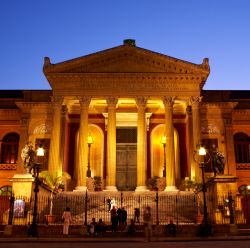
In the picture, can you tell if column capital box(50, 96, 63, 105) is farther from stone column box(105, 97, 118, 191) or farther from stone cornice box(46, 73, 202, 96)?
stone column box(105, 97, 118, 191)

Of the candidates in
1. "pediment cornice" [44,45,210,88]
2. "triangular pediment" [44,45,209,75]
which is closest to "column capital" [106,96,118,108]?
"pediment cornice" [44,45,210,88]

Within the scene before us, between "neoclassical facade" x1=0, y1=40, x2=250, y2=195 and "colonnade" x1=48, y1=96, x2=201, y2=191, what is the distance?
0.26ft

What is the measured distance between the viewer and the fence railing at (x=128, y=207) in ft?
71.2

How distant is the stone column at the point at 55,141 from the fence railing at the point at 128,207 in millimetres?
2808

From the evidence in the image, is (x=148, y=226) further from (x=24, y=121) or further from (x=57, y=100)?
(x=24, y=121)

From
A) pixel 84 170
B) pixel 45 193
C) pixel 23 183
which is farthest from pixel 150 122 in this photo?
pixel 23 183

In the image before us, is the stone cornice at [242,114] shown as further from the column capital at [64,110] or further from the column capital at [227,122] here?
the column capital at [64,110]

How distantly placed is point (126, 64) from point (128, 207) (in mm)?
12611

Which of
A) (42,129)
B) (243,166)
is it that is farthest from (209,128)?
(42,129)

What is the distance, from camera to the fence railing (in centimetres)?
2169

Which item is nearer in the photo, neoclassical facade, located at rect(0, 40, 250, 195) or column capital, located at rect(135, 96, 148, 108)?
neoclassical facade, located at rect(0, 40, 250, 195)

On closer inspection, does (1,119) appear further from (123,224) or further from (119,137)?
(123,224)

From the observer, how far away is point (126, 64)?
32.8 meters

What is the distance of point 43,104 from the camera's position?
3619 cm
